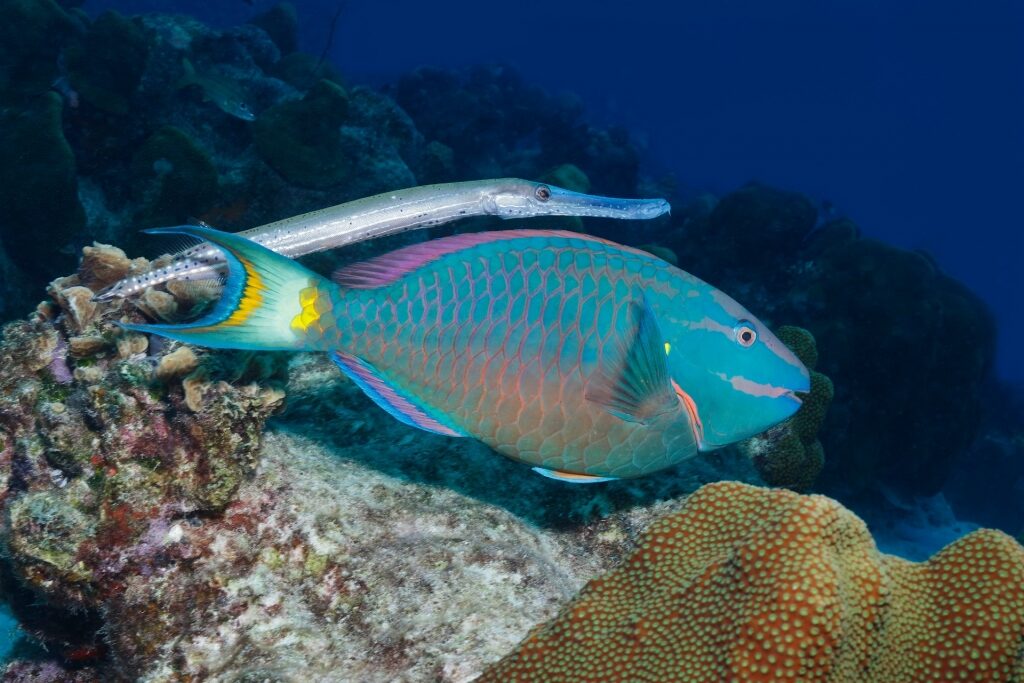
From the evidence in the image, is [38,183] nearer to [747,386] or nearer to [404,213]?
[404,213]

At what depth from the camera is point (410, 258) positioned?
8.19ft

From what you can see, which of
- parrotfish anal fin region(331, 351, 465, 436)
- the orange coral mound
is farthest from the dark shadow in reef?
the orange coral mound

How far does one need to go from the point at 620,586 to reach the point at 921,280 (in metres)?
11.0

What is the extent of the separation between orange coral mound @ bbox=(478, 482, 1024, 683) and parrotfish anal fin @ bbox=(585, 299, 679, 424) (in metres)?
0.49

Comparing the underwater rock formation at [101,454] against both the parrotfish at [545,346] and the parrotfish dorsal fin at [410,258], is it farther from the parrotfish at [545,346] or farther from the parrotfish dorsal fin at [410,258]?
the parrotfish dorsal fin at [410,258]

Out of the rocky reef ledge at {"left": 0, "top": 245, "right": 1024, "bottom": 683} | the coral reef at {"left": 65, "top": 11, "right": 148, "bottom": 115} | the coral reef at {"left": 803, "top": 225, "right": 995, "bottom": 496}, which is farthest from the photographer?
the coral reef at {"left": 803, "top": 225, "right": 995, "bottom": 496}

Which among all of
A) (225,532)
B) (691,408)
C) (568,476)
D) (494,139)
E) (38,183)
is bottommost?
(38,183)

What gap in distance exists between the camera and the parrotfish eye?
241cm

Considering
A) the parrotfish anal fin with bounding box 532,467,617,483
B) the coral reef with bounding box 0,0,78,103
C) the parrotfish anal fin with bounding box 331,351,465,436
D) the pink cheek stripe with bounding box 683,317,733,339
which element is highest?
the pink cheek stripe with bounding box 683,317,733,339

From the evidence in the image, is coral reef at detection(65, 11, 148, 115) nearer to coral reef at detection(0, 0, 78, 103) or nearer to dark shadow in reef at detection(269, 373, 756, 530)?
coral reef at detection(0, 0, 78, 103)

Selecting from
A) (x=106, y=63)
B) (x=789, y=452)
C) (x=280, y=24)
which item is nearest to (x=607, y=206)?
(x=789, y=452)

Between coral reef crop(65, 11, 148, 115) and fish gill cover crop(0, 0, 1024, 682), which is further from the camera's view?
coral reef crop(65, 11, 148, 115)

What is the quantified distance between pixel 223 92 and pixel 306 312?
26.8 feet

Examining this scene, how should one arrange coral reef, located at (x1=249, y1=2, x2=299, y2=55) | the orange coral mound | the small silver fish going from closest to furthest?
the orange coral mound
the small silver fish
coral reef, located at (x1=249, y1=2, x2=299, y2=55)
